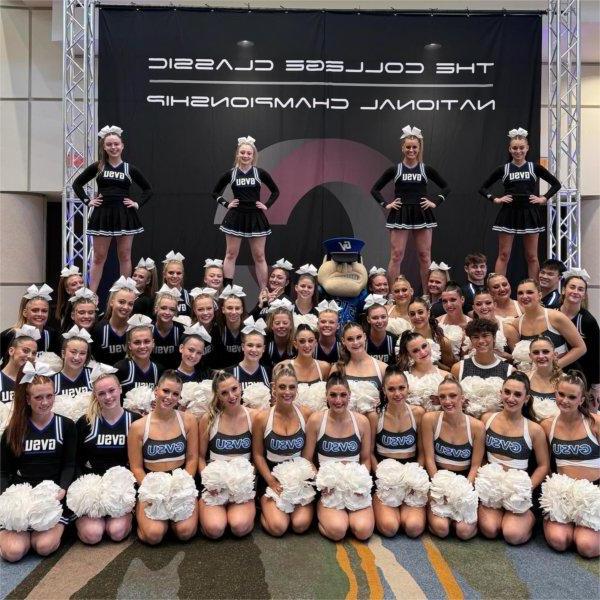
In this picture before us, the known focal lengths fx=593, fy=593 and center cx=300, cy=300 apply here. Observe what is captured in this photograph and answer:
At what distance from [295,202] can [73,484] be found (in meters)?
4.43

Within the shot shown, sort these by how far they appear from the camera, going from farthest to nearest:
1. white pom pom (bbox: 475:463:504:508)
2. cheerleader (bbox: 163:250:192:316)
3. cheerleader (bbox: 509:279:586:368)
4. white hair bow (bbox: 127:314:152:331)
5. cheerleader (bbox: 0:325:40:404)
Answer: cheerleader (bbox: 163:250:192:316) < cheerleader (bbox: 509:279:586:368) < white hair bow (bbox: 127:314:152:331) < cheerleader (bbox: 0:325:40:404) < white pom pom (bbox: 475:463:504:508)

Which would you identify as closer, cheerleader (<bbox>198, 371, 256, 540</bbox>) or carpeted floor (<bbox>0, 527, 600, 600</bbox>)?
carpeted floor (<bbox>0, 527, 600, 600</bbox>)

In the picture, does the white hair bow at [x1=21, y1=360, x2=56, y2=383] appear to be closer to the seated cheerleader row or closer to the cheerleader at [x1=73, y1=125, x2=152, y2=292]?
the seated cheerleader row

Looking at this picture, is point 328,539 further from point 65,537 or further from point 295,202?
point 295,202

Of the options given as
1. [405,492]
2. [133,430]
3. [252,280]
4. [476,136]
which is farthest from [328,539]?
[476,136]

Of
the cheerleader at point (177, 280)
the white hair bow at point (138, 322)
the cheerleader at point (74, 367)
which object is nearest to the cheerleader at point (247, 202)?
the cheerleader at point (177, 280)

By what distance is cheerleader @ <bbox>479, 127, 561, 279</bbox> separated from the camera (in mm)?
6023

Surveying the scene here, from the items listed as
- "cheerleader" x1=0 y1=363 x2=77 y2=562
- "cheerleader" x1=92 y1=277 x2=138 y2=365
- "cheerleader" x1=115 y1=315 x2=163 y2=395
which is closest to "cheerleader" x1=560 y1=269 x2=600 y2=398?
"cheerleader" x1=115 y1=315 x2=163 y2=395

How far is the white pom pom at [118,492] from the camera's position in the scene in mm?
2934

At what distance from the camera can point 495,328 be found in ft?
12.4

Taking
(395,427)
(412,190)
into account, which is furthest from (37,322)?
(412,190)

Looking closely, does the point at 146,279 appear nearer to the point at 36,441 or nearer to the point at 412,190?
the point at 36,441

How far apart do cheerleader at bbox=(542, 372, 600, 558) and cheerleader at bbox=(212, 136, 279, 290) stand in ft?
11.3

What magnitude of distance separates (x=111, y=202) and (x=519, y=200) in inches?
161
